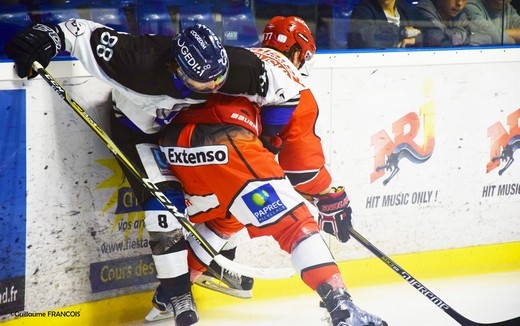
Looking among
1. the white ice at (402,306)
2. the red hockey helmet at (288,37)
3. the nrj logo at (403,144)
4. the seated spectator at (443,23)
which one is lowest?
the white ice at (402,306)

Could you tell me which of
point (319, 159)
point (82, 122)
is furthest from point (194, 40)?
point (319, 159)

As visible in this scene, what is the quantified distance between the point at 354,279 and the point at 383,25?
1.10 m

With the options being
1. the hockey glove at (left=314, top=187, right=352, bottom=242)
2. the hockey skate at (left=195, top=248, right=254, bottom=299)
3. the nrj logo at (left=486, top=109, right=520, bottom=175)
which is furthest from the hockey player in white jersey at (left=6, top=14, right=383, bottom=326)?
the nrj logo at (left=486, top=109, right=520, bottom=175)

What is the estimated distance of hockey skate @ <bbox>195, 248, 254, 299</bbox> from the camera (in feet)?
12.1

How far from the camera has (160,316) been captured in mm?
3605

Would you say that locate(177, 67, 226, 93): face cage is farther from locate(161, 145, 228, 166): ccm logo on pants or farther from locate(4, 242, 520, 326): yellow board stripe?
locate(4, 242, 520, 326): yellow board stripe

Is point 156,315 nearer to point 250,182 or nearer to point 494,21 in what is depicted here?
point 250,182

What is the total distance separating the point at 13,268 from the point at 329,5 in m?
1.74

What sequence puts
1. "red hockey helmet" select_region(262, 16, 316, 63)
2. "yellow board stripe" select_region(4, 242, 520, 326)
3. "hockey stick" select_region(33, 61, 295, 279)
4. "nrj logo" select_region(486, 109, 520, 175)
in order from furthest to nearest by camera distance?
"nrj logo" select_region(486, 109, 520, 175), "red hockey helmet" select_region(262, 16, 316, 63), "yellow board stripe" select_region(4, 242, 520, 326), "hockey stick" select_region(33, 61, 295, 279)

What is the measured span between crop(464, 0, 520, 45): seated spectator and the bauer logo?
175 centimetres

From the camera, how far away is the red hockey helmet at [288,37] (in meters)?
3.61

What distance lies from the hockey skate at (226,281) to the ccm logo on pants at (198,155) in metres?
0.53

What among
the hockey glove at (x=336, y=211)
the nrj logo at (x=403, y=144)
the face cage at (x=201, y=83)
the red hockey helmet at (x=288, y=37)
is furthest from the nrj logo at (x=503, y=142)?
the face cage at (x=201, y=83)

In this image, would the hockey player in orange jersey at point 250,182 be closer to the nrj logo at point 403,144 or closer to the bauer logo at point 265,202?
the bauer logo at point 265,202
